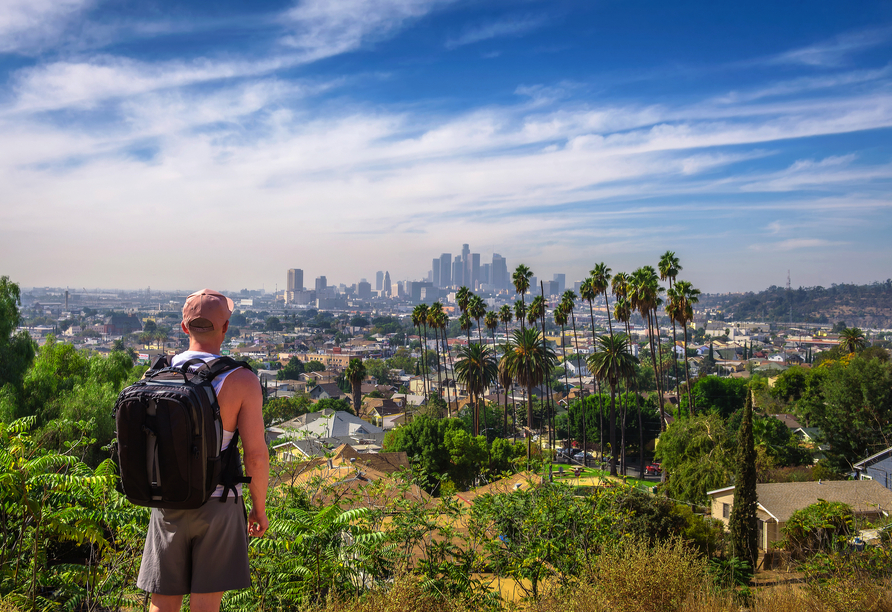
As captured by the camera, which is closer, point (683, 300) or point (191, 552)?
point (191, 552)

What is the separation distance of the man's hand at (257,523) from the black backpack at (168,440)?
0.32 m

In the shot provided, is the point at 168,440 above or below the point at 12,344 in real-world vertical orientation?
above

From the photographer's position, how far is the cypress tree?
15016mm

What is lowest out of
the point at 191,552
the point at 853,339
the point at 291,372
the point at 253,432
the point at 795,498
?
the point at 291,372

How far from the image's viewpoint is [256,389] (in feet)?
6.98

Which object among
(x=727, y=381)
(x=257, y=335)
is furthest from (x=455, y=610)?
(x=257, y=335)

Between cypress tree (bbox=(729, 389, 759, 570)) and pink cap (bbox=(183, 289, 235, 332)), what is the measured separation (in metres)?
16.6

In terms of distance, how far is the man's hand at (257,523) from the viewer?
223cm

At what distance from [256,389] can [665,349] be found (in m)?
97.2

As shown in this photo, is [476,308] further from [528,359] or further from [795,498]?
[795,498]

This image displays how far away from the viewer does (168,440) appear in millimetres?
1882

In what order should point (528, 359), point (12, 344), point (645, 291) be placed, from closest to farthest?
point (12, 344) < point (645, 291) < point (528, 359)

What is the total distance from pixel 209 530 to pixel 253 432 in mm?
397

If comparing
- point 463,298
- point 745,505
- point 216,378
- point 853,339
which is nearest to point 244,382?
point 216,378
